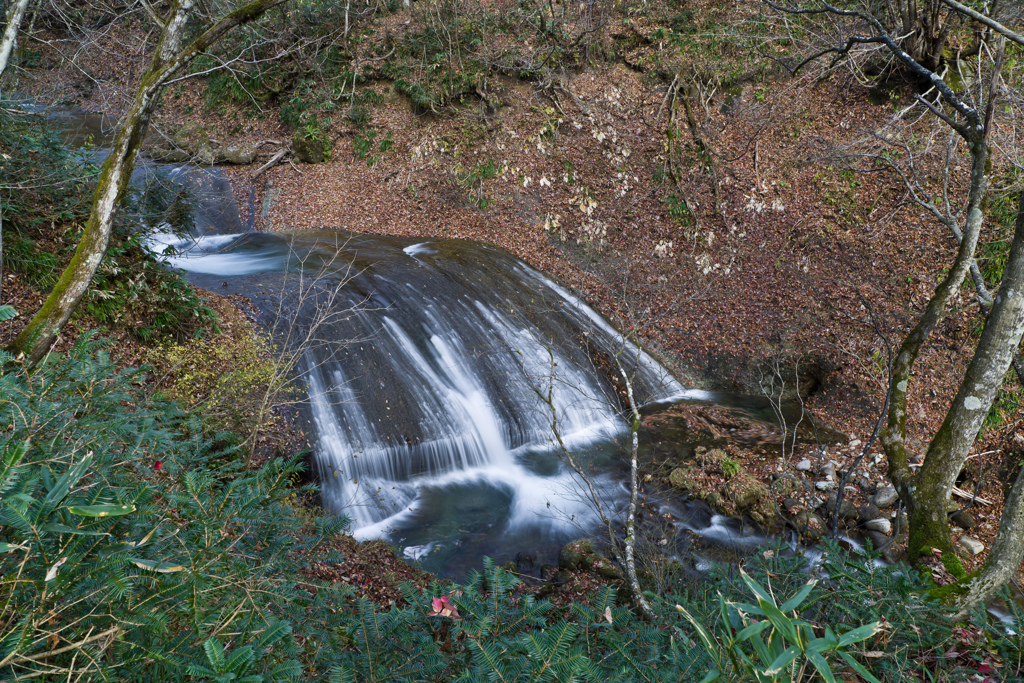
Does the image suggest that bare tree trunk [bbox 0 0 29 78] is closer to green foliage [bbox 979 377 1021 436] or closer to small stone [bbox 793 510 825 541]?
small stone [bbox 793 510 825 541]

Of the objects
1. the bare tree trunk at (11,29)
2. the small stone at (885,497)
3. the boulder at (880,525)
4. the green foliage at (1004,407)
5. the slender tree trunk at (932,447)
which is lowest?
the boulder at (880,525)

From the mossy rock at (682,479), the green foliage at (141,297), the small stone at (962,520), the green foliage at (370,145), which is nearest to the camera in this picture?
the green foliage at (141,297)

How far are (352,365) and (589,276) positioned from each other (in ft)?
22.4

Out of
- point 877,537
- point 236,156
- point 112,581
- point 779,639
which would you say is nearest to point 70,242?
point 112,581

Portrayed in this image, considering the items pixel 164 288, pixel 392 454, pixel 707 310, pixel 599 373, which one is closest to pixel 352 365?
pixel 392 454

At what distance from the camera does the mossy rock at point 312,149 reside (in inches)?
647

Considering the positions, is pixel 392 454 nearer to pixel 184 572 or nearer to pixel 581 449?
pixel 581 449

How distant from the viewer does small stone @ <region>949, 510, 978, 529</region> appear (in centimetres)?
750

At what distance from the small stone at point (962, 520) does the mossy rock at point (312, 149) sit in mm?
16398

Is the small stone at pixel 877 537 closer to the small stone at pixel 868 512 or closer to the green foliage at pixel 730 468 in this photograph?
the small stone at pixel 868 512

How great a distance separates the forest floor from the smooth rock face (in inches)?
48.7

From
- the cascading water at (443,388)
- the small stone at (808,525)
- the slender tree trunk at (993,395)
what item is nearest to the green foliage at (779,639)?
the slender tree trunk at (993,395)

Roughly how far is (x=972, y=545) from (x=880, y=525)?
1025 mm

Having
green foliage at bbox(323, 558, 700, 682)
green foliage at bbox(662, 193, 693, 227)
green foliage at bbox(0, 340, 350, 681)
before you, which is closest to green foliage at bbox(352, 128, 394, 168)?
green foliage at bbox(662, 193, 693, 227)
